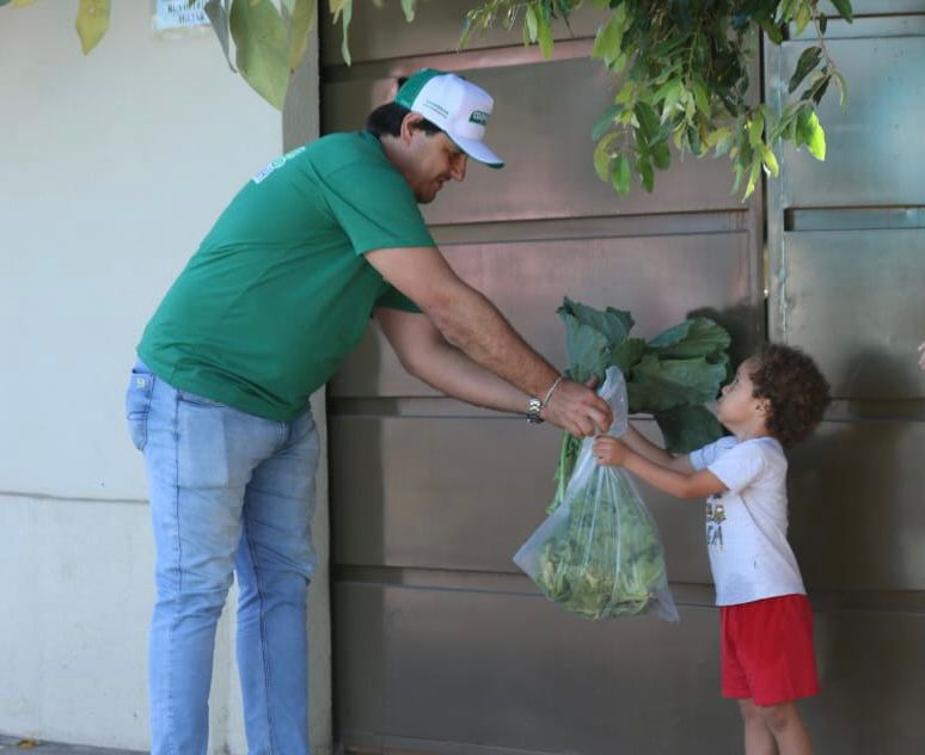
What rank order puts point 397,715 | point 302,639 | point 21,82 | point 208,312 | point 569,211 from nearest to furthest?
point 208,312, point 302,639, point 569,211, point 397,715, point 21,82

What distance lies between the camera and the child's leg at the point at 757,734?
3.44 m

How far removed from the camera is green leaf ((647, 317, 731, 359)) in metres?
3.46

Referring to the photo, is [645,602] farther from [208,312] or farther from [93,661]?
[93,661]

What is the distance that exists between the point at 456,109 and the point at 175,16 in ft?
5.28

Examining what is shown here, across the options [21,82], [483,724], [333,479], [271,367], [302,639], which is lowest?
[483,724]

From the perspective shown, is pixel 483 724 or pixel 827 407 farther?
pixel 483 724

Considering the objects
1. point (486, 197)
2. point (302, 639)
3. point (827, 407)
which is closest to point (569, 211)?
point (486, 197)

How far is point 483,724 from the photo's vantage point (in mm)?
4137

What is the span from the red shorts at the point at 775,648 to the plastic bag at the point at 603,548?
0.65 ft

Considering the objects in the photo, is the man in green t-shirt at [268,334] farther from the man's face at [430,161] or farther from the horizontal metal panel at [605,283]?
the horizontal metal panel at [605,283]

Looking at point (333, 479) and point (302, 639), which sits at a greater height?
point (333, 479)

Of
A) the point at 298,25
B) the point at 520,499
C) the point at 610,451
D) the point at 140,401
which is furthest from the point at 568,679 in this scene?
the point at 298,25

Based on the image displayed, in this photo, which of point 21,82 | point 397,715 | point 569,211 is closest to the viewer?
point 569,211

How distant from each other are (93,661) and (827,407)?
8.28 feet
